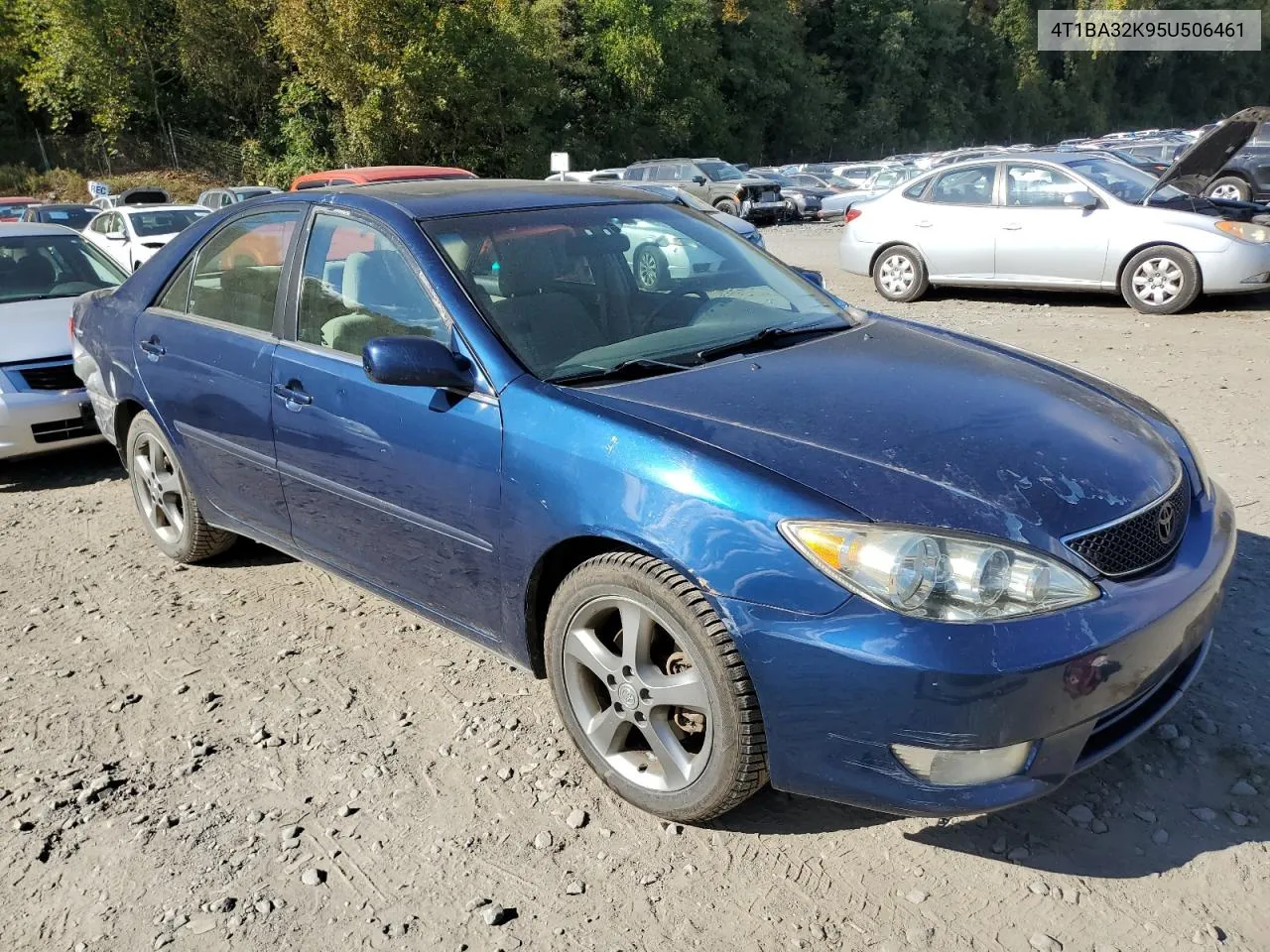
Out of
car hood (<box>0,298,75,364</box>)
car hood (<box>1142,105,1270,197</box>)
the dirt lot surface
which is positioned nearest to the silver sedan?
car hood (<box>1142,105,1270,197</box>)

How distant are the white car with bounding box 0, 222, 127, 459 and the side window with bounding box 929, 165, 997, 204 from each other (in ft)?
25.8

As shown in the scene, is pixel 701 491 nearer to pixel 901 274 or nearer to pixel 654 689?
pixel 654 689

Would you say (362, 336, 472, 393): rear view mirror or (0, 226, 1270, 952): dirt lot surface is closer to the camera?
(0, 226, 1270, 952): dirt lot surface

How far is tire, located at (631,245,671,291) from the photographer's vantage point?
3.56 meters

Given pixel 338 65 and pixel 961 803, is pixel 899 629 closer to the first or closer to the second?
pixel 961 803

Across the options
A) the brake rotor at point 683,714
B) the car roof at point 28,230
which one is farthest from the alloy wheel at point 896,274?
the brake rotor at point 683,714

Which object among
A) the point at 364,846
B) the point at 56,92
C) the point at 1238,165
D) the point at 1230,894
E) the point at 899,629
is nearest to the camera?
the point at 899,629

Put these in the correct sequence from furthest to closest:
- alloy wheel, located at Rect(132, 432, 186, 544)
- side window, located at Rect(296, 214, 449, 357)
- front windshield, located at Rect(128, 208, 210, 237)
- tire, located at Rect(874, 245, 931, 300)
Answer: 1. front windshield, located at Rect(128, 208, 210, 237)
2. tire, located at Rect(874, 245, 931, 300)
3. alloy wheel, located at Rect(132, 432, 186, 544)
4. side window, located at Rect(296, 214, 449, 357)

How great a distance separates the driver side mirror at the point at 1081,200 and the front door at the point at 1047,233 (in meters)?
0.02

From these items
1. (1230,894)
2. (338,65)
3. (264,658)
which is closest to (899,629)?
(1230,894)

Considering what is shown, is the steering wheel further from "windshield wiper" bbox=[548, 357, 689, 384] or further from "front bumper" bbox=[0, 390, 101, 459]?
"front bumper" bbox=[0, 390, 101, 459]

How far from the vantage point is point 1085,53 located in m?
70.7

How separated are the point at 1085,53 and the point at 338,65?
57001 millimetres

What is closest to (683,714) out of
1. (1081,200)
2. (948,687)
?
(948,687)
